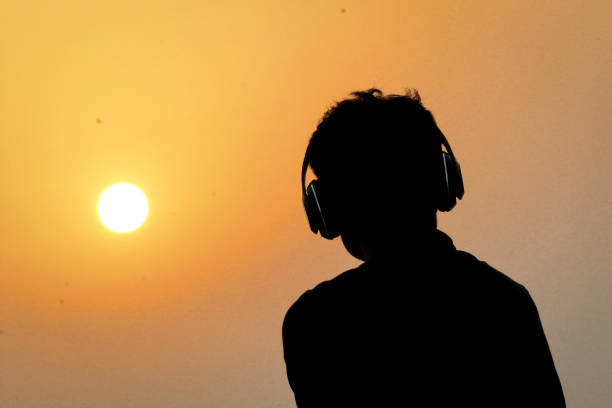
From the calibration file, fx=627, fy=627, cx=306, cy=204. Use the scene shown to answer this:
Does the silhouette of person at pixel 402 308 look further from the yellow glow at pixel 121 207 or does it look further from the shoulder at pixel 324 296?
the yellow glow at pixel 121 207

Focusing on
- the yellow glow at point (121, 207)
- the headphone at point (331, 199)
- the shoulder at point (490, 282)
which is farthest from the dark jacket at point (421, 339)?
the yellow glow at point (121, 207)

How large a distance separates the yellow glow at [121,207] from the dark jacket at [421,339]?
1009mm

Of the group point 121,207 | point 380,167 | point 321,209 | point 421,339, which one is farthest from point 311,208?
point 121,207

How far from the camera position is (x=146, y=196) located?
65.1 inches

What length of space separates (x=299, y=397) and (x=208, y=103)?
111 cm

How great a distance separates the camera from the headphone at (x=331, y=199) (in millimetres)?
810

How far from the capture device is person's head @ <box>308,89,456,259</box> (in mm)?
757

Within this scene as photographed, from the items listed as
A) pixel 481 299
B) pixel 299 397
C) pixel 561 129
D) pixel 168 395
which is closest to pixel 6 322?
pixel 168 395

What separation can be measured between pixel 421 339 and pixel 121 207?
3.72 ft

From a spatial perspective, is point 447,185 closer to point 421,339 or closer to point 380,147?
point 380,147

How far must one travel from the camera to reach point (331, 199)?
32.0 inches

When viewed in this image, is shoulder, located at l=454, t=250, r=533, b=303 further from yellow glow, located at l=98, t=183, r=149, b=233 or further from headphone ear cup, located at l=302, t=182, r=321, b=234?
yellow glow, located at l=98, t=183, r=149, b=233

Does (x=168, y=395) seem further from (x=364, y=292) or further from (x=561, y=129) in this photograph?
(x=561, y=129)

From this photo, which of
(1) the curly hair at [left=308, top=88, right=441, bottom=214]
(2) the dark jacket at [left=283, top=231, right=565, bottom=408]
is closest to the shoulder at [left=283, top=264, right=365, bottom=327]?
(2) the dark jacket at [left=283, top=231, right=565, bottom=408]
